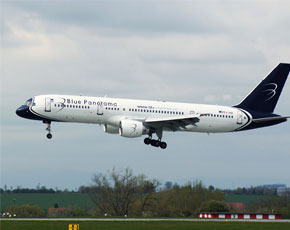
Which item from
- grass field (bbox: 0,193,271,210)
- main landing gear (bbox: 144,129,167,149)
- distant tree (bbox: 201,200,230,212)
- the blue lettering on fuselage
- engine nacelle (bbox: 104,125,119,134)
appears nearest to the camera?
the blue lettering on fuselage

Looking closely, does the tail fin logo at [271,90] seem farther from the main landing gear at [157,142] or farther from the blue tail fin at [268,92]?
the main landing gear at [157,142]

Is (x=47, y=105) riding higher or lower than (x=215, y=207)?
higher

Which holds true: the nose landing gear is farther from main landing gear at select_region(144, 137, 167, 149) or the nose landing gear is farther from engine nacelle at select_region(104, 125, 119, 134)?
engine nacelle at select_region(104, 125, 119, 134)

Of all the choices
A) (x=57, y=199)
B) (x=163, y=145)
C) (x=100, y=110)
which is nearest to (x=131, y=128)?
(x=100, y=110)

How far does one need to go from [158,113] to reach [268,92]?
48.0 feet

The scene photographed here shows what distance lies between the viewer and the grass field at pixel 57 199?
11991 centimetres

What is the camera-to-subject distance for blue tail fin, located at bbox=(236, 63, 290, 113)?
80.3 m

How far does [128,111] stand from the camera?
72.6 metres

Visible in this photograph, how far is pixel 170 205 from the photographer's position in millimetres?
105500

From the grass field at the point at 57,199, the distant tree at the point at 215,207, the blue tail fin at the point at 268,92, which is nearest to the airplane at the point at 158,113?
the blue tail fin at the point at 268,92

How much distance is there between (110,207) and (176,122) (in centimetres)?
3575

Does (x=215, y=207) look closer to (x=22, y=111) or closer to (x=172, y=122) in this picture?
(x=172, y=122)
